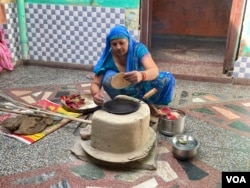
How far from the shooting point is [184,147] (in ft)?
6.42

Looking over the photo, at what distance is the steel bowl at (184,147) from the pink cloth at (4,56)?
246 centimetres

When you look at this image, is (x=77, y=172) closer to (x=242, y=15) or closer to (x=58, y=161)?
(x=58, y=161)

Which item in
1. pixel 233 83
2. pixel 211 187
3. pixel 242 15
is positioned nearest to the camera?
pixel 211 187

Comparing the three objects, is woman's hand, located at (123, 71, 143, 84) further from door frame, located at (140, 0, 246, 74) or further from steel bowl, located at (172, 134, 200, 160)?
door frame, located at (140, 0, 246, 74)

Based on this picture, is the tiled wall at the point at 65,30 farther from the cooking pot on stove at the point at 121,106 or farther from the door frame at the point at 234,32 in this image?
the cooking pot on stove at the point at 121,106

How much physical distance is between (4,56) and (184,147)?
256cm

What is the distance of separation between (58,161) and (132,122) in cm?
61

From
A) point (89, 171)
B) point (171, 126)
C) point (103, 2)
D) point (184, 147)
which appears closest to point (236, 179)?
point (184, 147)

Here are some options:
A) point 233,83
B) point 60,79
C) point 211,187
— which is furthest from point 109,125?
point 233,83

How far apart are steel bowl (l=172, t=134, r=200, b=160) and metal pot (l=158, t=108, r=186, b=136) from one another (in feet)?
0.65

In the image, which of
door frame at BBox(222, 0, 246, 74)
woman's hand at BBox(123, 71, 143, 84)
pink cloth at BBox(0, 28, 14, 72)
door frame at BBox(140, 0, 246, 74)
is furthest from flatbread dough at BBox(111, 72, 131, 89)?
pink cloth at BBox(0, 28, 14, 72)

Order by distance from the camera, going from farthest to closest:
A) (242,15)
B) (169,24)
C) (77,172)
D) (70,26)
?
(169,24), (70,26), (242,15), (77,172)

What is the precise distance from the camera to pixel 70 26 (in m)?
3.68

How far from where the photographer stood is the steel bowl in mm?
1917
